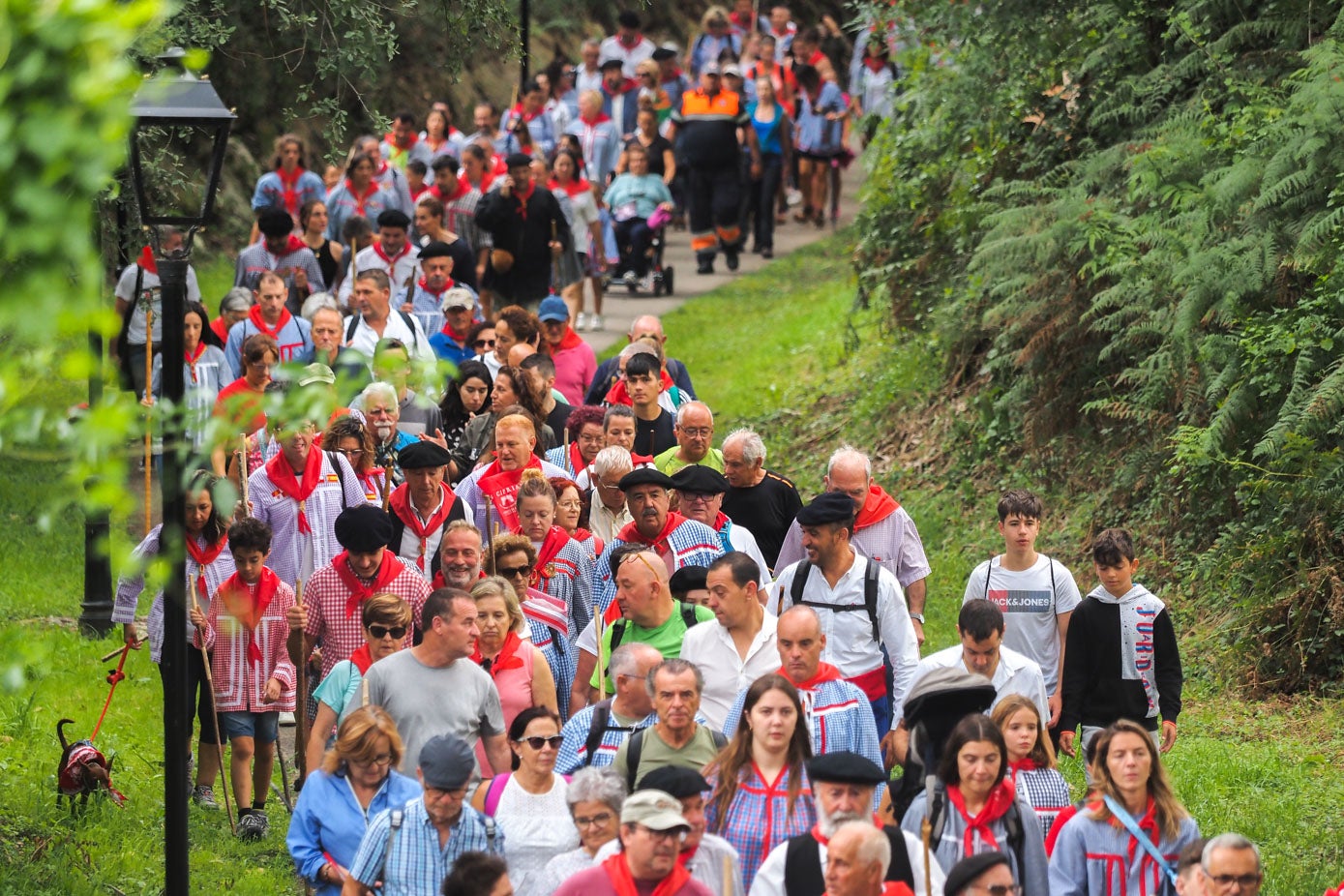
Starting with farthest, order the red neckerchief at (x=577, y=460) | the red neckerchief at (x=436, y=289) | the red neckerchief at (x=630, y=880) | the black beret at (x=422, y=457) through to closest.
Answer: the red neckerchief at (x=436, y=289) < the red neckerchief at (x=577, y=460) < the black beret at (x=422, y=457) < the red neckerchief at (x=630, y=880)

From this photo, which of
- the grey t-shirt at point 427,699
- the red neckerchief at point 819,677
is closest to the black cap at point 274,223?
the grey t-shirt at point 427,699

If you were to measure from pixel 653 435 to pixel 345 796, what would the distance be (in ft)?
15.7

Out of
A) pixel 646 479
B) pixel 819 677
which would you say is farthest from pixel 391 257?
pixel 819 677

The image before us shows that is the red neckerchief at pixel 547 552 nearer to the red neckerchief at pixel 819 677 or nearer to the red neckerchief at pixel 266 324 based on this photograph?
the red neckerchief at pixel 819 677

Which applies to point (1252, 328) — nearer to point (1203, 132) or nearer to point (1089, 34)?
point (1203, 132)

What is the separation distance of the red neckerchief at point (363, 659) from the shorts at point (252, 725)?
4.36 feet

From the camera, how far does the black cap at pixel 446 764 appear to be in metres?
6.99

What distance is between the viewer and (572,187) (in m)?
20.4

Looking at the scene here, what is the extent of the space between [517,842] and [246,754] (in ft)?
9.50

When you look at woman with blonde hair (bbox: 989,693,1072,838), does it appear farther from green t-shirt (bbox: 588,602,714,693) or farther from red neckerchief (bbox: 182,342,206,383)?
red neckerchief (bbox: 182,342,206,383)

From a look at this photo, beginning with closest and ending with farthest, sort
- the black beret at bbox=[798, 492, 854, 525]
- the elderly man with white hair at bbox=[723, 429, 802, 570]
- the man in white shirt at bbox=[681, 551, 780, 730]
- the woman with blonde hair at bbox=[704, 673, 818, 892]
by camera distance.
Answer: the woman with blonde hair at bbox=[704, 673, 818, 892] → the man in white shirt at bbox=[681, 551, 780, 730] → the black beret at bbox=[798, 492, 854, 525] → the elderly man with white hair at bbox=[723, 429, 802, 570]

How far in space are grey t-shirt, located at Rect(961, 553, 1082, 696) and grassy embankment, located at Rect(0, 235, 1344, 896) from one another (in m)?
1.27

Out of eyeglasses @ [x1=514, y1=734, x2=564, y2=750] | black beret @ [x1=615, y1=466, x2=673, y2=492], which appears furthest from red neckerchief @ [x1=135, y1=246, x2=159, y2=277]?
eyeglasses @ [x1=514, y1=734, x2=564, y2=750]

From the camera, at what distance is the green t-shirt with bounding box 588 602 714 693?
8.70 m
